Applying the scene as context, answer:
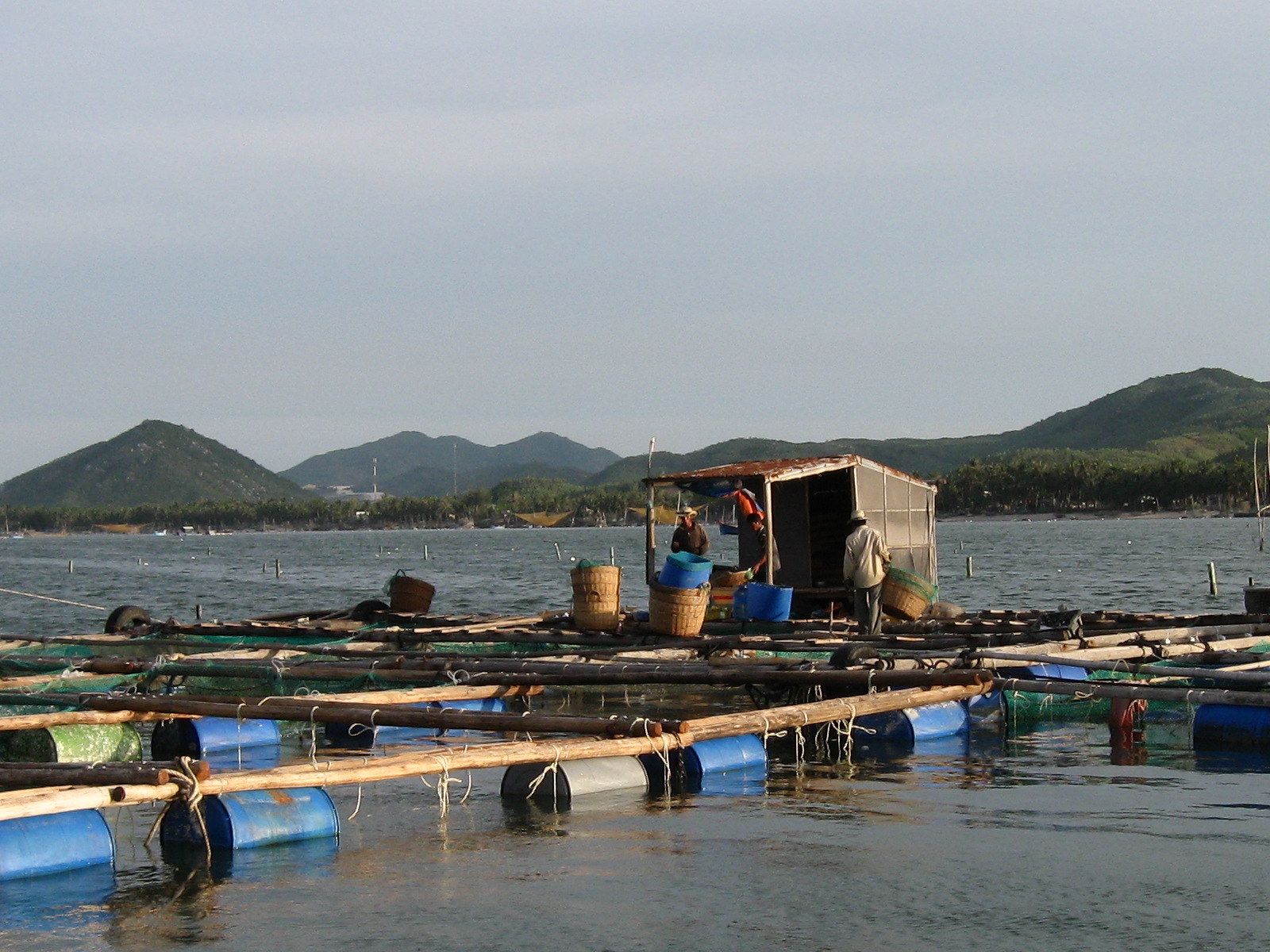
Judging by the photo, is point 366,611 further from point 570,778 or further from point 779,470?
point 570,778

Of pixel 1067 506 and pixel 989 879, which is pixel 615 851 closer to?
pixel 989 879

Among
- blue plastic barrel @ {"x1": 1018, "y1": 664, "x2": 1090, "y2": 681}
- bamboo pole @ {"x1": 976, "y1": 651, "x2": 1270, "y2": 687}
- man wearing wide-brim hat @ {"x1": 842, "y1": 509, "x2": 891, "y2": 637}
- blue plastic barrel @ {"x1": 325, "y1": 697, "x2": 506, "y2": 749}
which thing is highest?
man wearing wide-brim hat @ {"x1": 842, "y1": 509, "x2": 891, "y2": 637}

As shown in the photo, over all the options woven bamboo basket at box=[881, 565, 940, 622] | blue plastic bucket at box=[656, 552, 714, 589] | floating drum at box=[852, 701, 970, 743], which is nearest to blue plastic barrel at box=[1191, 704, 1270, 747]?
floating drum at box=[852, 701, 970, 743]

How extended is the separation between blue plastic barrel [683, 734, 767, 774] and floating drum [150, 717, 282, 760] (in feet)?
14.0

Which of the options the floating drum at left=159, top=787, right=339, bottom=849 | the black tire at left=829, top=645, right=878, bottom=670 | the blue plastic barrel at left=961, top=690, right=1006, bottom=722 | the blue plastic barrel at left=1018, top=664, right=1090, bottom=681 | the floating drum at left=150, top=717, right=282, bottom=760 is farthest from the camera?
the blue plastic barrel at left=1018, top=664, right=1090, bottom=681

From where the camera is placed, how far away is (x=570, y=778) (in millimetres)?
10648

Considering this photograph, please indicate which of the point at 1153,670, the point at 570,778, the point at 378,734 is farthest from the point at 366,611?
the point at 570,778

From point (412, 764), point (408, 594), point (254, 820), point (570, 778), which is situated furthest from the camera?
point (408, 594)

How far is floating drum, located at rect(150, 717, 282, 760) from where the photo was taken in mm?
13203

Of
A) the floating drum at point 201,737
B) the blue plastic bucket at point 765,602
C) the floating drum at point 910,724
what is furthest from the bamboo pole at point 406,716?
the blue plastic bucket at point 765,602

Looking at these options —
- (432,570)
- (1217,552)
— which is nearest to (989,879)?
(432,570)

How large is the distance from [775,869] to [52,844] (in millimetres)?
4145

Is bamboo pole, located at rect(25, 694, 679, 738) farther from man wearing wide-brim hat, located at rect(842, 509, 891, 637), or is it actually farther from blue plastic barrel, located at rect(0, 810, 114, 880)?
man wearing wide-brim hat, located at rect(842, 509, 891, 637)

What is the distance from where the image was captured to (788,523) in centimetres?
2536
